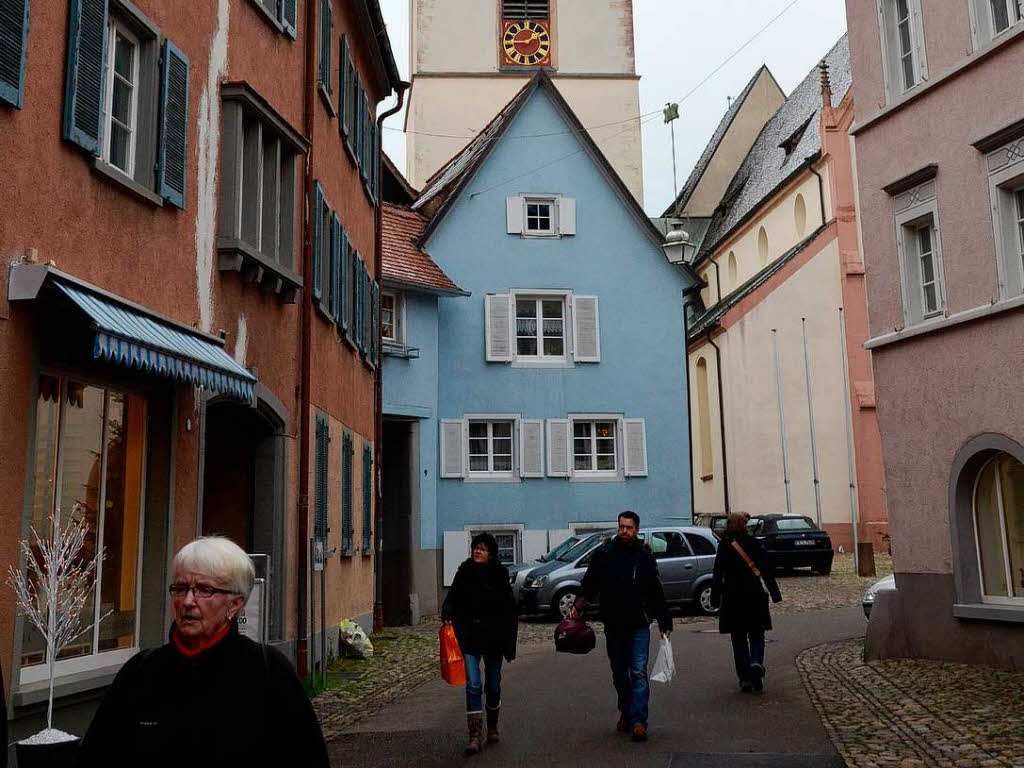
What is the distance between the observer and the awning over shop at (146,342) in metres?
6.61

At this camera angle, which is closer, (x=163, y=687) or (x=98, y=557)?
(x=163, y=687)

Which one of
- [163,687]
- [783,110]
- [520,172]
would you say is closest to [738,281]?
[783,110]

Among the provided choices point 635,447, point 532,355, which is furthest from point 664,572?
point 532,355

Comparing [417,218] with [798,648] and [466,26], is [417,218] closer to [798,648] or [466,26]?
[798,648]

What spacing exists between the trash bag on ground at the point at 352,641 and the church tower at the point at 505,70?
2927 cm

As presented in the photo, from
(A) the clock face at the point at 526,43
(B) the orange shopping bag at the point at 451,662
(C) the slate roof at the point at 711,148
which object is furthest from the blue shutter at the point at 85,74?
(C) the slate roof at the point at 711,148

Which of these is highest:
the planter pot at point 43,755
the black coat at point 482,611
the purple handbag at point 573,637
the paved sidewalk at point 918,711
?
the black coat at point 482,611

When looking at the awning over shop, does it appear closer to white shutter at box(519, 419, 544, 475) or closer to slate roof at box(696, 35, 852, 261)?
white shutter at box(519, 419, 544, 475)

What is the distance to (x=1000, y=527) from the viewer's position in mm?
12102

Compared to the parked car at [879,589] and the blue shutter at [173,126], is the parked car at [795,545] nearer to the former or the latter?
the parked car at [879,589]

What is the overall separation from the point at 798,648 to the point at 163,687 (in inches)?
497

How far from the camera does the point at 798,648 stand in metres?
14.5

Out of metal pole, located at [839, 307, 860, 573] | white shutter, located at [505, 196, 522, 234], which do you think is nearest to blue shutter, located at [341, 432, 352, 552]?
white shutter, located at [505, 196, 522, 234]

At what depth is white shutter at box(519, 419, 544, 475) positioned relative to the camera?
81.4ft
